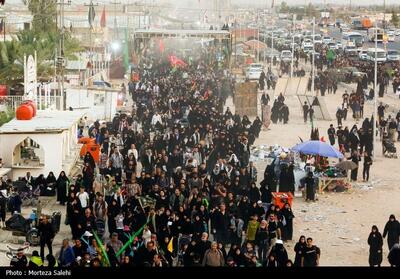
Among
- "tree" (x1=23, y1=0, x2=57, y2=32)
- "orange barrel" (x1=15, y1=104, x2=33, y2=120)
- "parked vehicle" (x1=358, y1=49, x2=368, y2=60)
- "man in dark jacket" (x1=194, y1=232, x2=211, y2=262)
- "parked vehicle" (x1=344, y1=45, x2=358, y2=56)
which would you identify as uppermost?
"tree" (x1=23, y1=0, x2=57, y2=32)

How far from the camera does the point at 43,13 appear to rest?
164ft

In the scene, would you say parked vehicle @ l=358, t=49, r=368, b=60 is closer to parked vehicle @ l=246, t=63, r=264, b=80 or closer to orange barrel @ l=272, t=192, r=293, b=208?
parked vehicle @ l=246, t=63, r=264, b=80

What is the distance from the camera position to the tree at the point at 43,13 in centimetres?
4972

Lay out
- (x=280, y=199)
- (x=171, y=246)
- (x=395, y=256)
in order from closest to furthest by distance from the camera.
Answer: (x=395, y=256) < (x=171, y=246) < (x=280, y=199)

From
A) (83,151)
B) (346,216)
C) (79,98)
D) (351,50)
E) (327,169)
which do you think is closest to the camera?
(346,216)

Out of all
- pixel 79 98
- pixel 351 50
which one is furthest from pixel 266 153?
pixel 351 50

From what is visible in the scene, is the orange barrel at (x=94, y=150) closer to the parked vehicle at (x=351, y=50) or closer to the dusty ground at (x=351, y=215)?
the dusty ground at (x=351, y=215)

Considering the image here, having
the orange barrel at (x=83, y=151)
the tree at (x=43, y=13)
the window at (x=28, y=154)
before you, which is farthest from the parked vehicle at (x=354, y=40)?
the window at (x=28, y=154)

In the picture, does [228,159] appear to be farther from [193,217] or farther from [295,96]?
[295,96]

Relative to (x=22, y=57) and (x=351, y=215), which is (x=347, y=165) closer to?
(x=351, y=215)

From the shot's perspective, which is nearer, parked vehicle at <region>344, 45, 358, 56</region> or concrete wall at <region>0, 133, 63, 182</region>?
concrete wall at <region>0, 133, 63, 182</region>

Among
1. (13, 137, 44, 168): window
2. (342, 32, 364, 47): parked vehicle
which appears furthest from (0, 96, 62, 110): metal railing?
(342, 32, 364, 47): parked vehicle

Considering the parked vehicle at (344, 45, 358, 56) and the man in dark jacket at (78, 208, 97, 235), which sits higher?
the man in dark jacket at (78, 208, 97, 235)

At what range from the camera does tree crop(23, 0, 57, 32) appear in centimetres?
4972
